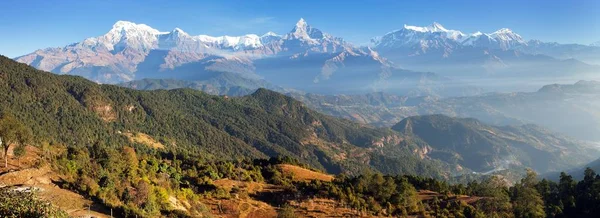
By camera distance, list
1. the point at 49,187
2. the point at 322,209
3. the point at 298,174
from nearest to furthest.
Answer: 1. the point at 49,187
2. the point at 322,209
3. the point at 298,174

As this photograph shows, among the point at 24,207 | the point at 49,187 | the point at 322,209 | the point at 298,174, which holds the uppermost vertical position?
the point at 24,207

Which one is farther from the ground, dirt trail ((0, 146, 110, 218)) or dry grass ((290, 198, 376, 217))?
dirt trail ((0, 146, 110, 218))

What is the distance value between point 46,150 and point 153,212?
3213cm

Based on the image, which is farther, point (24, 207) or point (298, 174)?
point (298, 174)

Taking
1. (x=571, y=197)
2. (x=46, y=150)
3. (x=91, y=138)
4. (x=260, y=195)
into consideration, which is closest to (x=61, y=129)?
(x=91, y=138)

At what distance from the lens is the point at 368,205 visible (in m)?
74.2

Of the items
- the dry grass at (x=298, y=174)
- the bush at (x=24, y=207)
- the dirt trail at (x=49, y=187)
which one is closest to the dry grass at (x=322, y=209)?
the dry grass at (x=298, y=174)

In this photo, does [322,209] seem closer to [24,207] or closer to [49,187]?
[49,187]

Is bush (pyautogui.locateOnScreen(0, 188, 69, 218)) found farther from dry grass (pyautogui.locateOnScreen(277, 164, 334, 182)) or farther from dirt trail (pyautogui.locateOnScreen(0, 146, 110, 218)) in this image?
dry grass (pyautogui.locateOnScreen(277, 164, 334, 182))

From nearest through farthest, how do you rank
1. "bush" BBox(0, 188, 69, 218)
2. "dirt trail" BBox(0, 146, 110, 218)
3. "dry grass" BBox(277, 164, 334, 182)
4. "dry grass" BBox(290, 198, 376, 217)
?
1. "bush" BBox(0, 188, 69, 218)
2. "dirt trail" BBox(0, 146, 110, 218)
3. "dry grass" BBox(290, 198, 376, 217)
4. "dry grass" BBox(277, 164, 334, 182)

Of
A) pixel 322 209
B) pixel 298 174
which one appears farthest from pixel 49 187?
pixel 298 174

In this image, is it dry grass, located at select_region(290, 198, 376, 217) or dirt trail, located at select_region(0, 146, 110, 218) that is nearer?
dirt trail, located at select_region(0, 146, 110, 218)

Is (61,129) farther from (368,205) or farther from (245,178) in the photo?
(368,205)

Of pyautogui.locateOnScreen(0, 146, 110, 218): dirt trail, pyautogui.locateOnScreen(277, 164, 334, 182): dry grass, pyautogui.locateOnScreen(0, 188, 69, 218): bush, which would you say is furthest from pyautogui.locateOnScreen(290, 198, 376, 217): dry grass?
pyautogui.locateOnScreen(0, 188, 69, 218): bush
